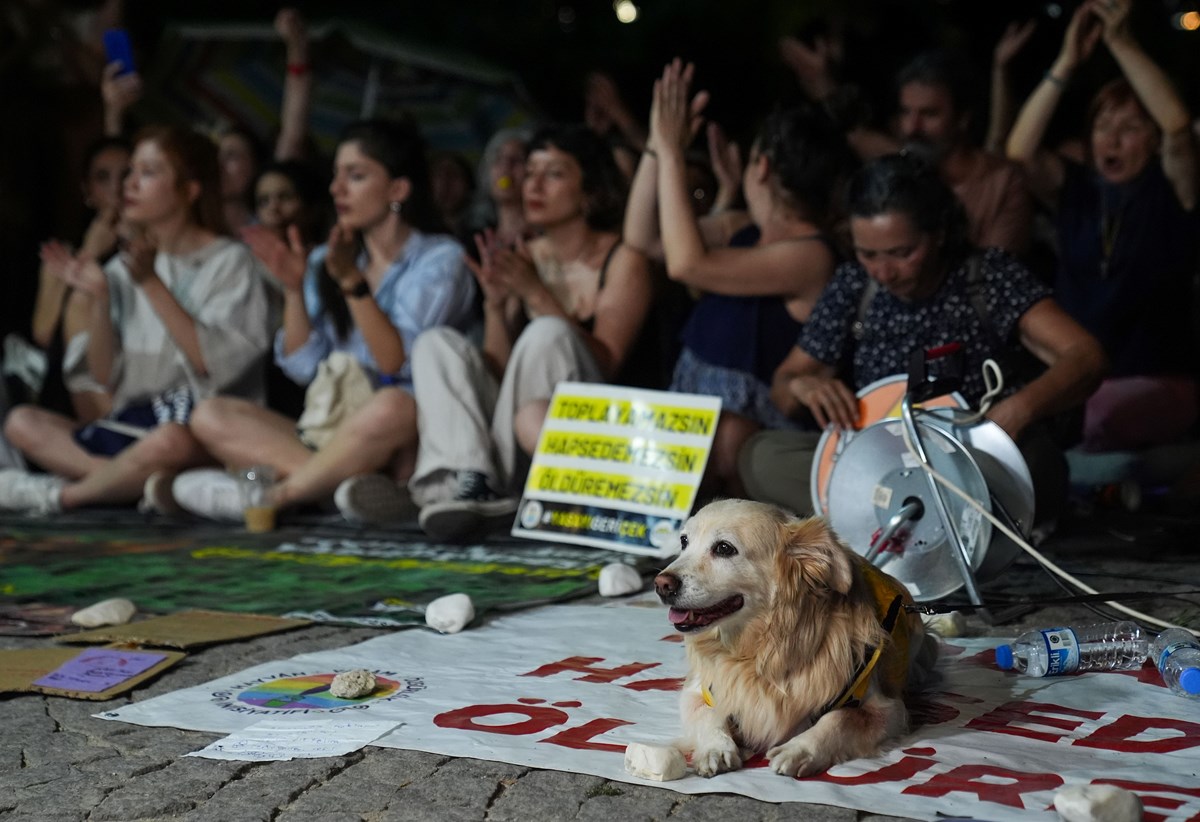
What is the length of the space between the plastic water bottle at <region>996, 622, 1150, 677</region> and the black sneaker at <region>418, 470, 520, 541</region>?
2.46 meters

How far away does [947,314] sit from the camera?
4.11 m

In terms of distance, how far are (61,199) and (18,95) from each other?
0.61 metres

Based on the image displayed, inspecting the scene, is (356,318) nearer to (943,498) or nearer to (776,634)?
(943,498)

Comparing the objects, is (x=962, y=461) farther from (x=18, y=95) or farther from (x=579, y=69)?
(x=18, y=95)

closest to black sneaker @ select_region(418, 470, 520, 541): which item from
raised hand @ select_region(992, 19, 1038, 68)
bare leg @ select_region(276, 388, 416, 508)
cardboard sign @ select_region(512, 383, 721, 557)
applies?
cardboard sign @ select_region(512, 383, 721, 557)

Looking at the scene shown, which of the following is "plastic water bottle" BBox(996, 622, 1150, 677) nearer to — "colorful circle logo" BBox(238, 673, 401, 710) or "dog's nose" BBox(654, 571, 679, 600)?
"dog's nose" BBox(654, 571, 679, 600)

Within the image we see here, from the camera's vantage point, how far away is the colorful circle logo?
2.79 m

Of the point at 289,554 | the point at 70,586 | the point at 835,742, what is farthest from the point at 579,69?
the point at 835,742

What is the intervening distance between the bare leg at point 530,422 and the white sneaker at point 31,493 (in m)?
2.30

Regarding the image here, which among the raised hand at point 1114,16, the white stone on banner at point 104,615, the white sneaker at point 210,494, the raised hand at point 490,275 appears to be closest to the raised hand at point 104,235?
the white sneaker at point 210,494

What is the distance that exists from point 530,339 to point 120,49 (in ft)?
11.1

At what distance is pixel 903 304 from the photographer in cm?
421

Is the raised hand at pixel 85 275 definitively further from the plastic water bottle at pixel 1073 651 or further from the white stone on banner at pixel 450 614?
the plastic water bottle at pixel 1073 651

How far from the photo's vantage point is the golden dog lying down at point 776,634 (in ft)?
7.66
